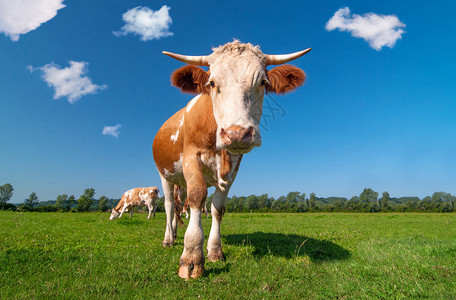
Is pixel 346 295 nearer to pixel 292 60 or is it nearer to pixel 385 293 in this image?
pixel 385 293

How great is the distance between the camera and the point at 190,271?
350 centimetres

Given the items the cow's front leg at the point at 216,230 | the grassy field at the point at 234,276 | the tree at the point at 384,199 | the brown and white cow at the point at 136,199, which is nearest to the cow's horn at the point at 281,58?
the cow's front leg at the point at 216,230

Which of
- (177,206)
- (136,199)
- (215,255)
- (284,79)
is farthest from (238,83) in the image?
(136,199)

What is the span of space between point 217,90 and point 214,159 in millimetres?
1152

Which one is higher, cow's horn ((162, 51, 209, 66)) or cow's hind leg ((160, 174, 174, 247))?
cow's horn ((162, 51, 209, 66))

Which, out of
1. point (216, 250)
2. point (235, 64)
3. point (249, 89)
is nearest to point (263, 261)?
point (216, 250)

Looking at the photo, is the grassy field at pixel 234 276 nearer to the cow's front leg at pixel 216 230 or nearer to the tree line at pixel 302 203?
the cow's front leg at pixel 216 230

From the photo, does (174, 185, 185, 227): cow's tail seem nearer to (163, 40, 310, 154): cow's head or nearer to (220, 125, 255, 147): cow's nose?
(163, 40, 310, 154): cow's head

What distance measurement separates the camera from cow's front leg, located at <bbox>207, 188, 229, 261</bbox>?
14.8 feet

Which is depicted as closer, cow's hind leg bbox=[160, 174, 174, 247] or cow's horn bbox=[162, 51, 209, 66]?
cow's horn bbox=[162, 51, 209, 66]

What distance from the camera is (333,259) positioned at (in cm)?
467

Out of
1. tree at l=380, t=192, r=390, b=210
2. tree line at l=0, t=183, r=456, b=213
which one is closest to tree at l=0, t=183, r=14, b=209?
tree line at l=0, t=183, r=456, b=213

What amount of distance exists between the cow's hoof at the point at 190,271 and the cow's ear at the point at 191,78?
2746 mm

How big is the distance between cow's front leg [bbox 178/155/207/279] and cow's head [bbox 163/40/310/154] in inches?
33.4
